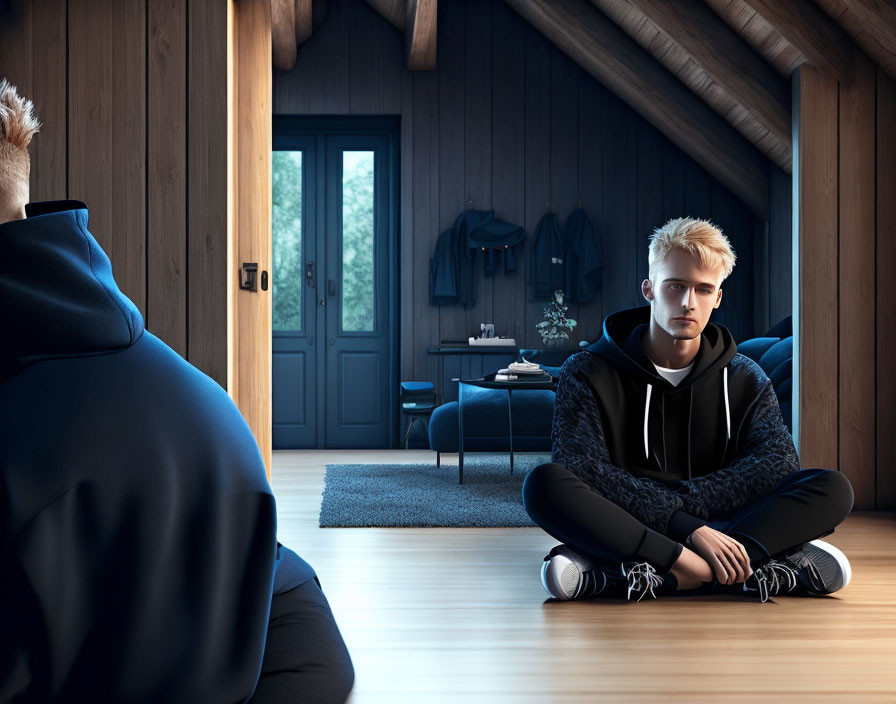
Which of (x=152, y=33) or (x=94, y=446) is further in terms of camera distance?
(x=152, y=33)

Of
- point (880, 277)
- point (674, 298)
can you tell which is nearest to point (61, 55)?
point (674, 298)

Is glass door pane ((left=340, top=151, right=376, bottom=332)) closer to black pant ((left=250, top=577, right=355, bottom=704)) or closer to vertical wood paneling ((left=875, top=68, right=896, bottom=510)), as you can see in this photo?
vertical wood paneling ((left=875, top=68, right=896, bottom=510))

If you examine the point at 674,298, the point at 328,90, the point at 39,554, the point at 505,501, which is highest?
the point at 328,90

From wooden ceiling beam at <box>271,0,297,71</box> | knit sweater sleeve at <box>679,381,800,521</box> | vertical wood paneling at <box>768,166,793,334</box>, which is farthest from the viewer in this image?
vertical wood paneling at <box>768,166,793,334</box>

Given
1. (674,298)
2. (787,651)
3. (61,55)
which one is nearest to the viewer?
(787,651)

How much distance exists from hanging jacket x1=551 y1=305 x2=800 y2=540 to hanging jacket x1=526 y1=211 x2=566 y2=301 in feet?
12.0

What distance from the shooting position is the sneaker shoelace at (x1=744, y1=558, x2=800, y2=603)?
2.23 metres

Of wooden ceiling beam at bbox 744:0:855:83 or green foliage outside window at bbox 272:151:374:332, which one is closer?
wooden ceiling beam at bbox 744:0:855:83

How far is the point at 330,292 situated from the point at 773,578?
173 inches

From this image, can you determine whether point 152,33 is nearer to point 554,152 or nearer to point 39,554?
point 39,554

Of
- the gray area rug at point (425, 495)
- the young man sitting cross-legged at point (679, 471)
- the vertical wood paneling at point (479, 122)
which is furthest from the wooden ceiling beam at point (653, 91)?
the young man sitting cross-legged at point (679, 471)

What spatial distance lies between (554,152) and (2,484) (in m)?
5.63

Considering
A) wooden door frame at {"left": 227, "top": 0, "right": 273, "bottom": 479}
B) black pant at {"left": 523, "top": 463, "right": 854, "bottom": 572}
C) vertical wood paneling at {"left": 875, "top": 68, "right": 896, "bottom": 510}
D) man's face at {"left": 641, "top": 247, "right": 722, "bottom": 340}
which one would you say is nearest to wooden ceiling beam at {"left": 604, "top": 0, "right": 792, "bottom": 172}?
vertical wood paneling at {"left": 875, "top": 68, "right": 896, "bottom": 510}

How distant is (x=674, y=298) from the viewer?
2.29 meters
